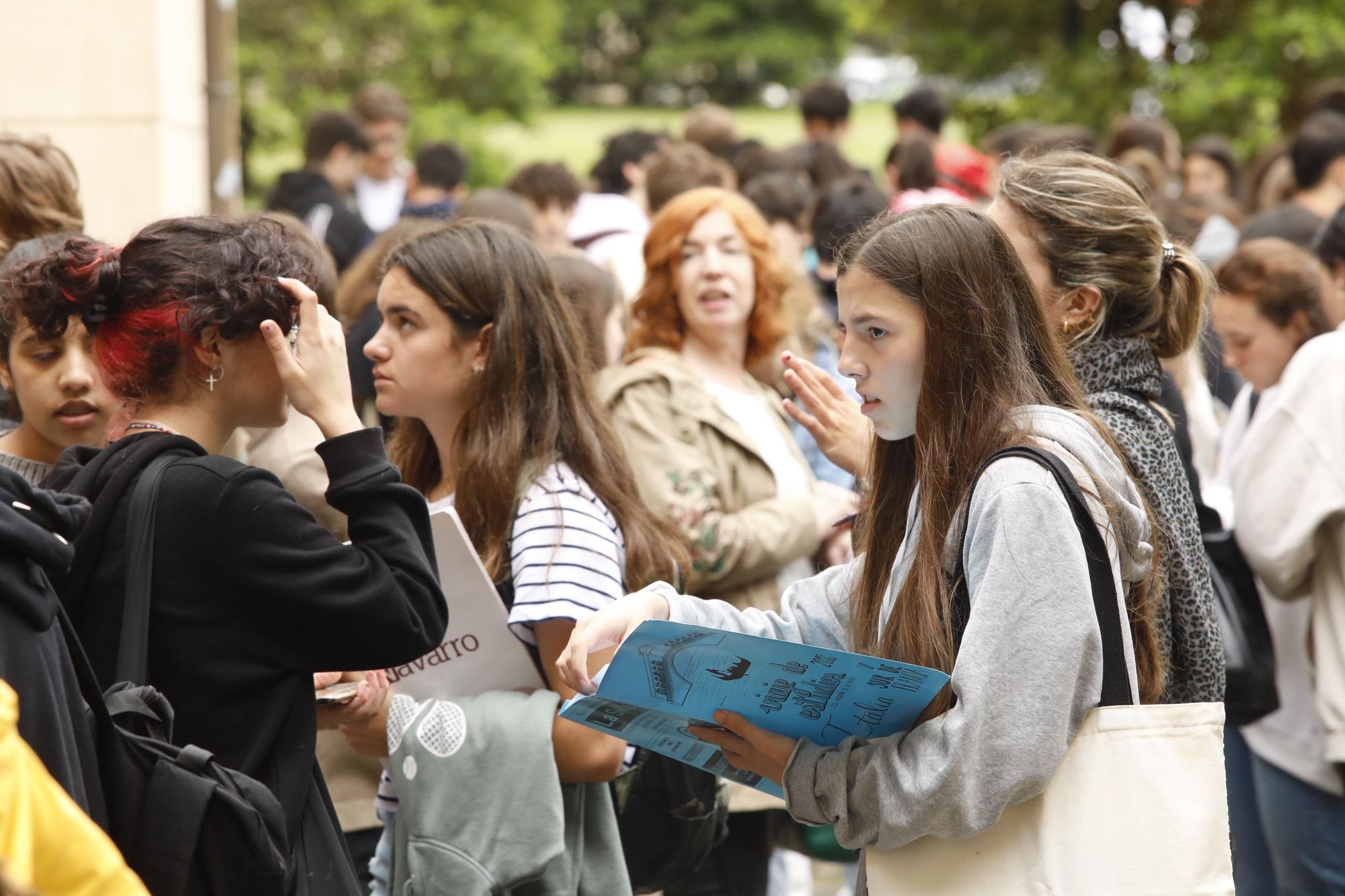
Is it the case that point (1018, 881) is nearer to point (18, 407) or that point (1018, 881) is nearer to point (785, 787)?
point (785, 787)

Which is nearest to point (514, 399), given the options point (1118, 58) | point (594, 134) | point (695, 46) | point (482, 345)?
point (482, 345)

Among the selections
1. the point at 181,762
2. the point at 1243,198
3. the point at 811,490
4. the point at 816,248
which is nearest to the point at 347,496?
the point at 181,762

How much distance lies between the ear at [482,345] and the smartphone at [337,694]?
75 centimetres

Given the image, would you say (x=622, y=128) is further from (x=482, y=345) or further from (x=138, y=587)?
(x=138, y=587)

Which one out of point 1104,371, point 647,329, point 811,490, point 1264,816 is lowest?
point 1264,816

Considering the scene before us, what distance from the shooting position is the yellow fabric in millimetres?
1231

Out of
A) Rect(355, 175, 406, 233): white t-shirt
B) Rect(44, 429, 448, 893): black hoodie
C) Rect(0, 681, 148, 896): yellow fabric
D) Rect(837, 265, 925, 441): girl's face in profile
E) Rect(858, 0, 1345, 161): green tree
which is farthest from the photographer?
Rect(858, 0, 1345, 161): green tree

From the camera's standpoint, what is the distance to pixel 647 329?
4445mm

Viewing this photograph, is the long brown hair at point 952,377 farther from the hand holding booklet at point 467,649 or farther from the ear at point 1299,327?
the ear at point 1299,327

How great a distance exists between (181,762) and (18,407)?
1.55 m

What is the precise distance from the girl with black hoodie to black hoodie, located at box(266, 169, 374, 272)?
219 inches

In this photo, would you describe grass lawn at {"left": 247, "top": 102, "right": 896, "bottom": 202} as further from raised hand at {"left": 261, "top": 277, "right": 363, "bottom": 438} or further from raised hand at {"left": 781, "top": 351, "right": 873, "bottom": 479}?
raised hand at {"left": 261, "top": 277, "right": 363, "bottom": 438}

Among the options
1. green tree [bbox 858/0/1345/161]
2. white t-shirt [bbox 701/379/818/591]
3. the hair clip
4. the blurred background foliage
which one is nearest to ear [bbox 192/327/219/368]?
the hair clip

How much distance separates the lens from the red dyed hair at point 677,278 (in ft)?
14.5
